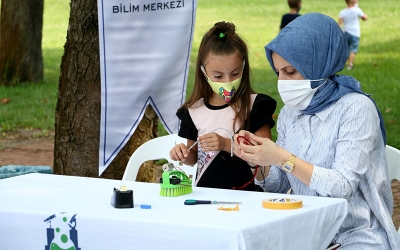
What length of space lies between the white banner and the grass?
0.34m

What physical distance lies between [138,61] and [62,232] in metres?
1.87

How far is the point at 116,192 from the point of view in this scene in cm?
269

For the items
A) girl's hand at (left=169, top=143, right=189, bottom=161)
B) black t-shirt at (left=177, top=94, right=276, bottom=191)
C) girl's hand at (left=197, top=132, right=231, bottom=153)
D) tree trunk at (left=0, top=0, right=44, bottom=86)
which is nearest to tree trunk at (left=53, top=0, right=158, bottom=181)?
black t-shirt at (left=177, top=94, right=276, bottom=191)

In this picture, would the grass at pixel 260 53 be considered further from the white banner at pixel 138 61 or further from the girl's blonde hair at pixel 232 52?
the girl's blonde hair at pixel 232 52

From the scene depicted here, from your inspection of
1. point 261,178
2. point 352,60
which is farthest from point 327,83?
point 352,60

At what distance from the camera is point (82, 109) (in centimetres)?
456

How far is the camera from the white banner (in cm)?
422

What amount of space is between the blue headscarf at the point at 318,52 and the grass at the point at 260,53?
66.4 inches

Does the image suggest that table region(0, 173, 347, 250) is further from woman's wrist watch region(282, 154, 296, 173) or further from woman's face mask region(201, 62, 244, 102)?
woman's face mask region(201, 62, 244, 102)

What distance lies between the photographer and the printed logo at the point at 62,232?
8.59 feet

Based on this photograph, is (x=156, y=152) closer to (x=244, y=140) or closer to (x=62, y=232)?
(x=244, y=140)

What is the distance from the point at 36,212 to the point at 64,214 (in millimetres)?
120

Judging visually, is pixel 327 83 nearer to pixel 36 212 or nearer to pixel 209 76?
pixel 209 76

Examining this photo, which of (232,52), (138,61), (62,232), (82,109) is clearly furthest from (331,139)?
(82,109)
